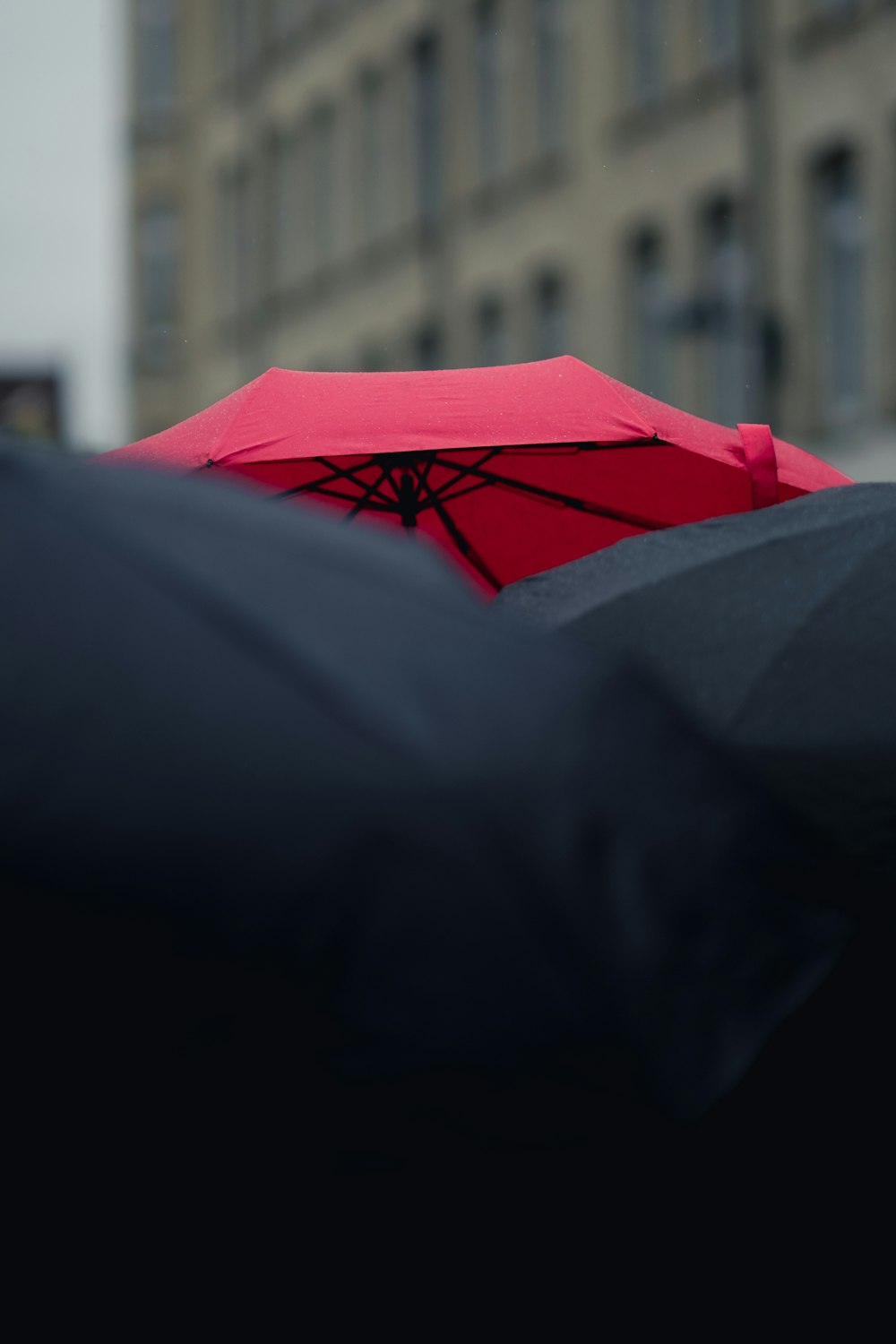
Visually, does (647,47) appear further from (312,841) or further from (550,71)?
(312,841)

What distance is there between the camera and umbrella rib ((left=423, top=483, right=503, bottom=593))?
670 cm

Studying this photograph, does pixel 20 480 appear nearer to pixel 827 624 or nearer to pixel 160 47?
pixel 827 624

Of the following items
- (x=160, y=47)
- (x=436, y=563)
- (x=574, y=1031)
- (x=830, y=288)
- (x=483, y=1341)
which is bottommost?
(x=483, y=1341)

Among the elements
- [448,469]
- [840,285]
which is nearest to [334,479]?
[448,469]

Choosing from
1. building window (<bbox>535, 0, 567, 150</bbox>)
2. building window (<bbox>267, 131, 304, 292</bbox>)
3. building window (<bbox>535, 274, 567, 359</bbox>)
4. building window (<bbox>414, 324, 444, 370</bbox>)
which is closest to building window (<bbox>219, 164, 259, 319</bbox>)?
building window (<bbox>267, 131, 304, 292</bbox>)

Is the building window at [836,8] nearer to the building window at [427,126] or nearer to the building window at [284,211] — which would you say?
the building window at [427,126]

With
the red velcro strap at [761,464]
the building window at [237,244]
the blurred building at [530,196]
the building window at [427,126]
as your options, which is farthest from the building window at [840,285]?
the red velcro strap at [761,464]

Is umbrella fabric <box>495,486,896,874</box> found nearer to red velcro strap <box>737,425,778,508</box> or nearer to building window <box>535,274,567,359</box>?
red velcro strap <box>737,425,778,508</box>

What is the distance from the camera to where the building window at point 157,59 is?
3931 cm

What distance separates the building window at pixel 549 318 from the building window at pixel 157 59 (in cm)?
1401

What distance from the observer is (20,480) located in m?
2.70

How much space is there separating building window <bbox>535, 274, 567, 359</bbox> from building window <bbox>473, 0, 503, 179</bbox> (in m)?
1.81

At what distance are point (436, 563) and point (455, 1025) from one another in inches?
20.2

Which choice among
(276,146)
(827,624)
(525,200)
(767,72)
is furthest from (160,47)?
(827,624)
